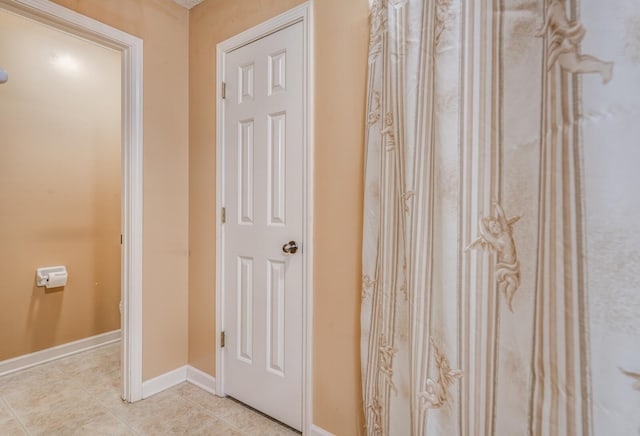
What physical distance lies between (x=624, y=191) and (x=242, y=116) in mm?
1686

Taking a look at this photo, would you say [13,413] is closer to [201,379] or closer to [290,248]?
[201,379]

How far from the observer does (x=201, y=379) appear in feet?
6.89

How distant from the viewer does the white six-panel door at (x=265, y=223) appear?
5.41 ft

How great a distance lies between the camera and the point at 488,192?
1027mm

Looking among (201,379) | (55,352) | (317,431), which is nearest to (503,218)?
(317,431)

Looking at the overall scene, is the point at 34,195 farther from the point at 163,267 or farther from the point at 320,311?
the point at 320,311

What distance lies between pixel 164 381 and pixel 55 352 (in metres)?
1.15

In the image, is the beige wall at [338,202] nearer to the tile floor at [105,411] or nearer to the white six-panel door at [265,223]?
the white six-panel door at [265,223]

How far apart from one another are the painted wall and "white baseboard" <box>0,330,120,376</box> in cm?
111

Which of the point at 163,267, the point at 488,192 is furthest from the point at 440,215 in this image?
the point at 163,267

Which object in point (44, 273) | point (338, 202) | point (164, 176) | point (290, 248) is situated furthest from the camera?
point (44, 273)

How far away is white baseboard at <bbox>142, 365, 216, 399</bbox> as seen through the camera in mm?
1997

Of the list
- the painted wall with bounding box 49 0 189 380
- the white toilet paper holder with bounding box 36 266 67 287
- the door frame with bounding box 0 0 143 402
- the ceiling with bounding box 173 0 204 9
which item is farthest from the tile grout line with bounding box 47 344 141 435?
the ceiling with bounding box 173 0 204 9

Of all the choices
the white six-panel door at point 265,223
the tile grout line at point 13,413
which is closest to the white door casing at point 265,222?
the white six-panel door at point 265,223
